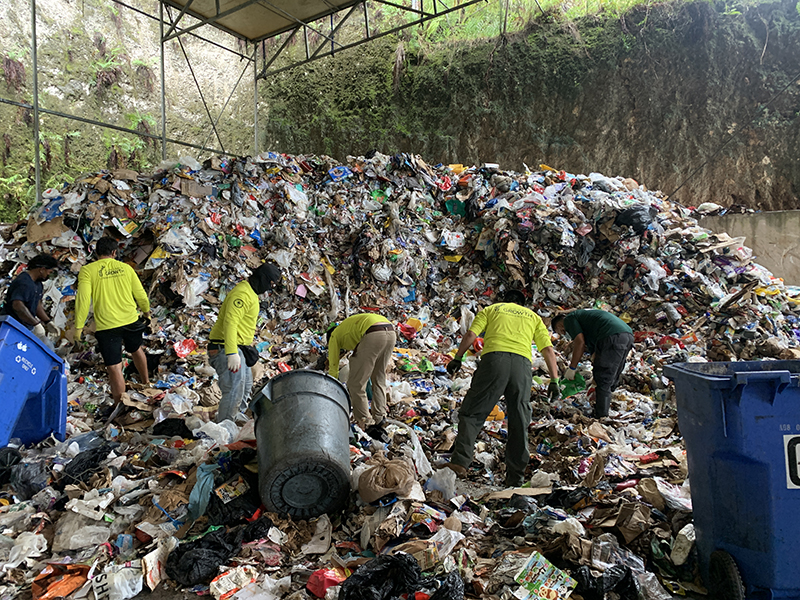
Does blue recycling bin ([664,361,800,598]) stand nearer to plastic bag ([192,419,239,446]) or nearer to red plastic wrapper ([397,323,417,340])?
plastic bag ([192,419,239,446])

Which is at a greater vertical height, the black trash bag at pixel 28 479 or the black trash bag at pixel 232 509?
the black trash bag at pixel 28 479

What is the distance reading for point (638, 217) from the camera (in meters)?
7.00

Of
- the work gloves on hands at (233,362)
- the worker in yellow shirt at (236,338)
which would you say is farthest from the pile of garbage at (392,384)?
the work gloves on hands at (233,362)

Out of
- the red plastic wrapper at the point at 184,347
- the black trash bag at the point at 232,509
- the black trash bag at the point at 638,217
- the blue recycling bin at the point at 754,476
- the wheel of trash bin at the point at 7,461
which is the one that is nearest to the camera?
the blue recycling bin at the point at 754,476

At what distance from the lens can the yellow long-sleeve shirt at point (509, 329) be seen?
362 cm

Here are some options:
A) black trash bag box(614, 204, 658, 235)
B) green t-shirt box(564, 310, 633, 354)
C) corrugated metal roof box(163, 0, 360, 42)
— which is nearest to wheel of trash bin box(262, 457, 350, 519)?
green t-shirt box(564, 310, 633, 354)

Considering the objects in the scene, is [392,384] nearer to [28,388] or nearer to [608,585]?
[28,388]

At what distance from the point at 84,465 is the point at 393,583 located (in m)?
2.40

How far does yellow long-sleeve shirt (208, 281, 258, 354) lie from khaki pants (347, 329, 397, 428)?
94 cm

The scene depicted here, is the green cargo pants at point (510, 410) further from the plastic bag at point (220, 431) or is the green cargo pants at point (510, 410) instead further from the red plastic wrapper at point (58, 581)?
the red plastic wrapper at point (58, 581)

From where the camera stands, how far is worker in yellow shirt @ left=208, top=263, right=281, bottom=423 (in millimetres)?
3705

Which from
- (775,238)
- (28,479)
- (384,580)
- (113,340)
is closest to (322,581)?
(384,580)

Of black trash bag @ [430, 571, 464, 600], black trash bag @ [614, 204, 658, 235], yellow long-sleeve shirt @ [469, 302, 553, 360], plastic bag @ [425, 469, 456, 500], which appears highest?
black trash bag @ [614, 204, 658, 235]

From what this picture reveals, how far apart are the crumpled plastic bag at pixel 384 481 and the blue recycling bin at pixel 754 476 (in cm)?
143
